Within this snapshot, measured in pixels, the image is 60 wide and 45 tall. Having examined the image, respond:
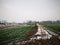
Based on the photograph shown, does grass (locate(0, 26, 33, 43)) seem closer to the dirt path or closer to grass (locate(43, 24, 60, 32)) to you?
the dirt path

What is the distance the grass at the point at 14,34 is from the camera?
2059 mm

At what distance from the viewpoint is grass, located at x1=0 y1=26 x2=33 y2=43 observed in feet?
6.75

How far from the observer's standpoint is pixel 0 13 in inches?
85.6

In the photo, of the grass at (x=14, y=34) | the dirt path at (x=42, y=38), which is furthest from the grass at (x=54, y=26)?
the grass at (x=14, y=34)

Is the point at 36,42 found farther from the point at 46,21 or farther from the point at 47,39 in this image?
the point at 46,21

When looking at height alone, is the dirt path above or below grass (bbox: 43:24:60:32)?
below

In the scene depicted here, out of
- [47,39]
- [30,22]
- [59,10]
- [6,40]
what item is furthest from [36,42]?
[59,10]

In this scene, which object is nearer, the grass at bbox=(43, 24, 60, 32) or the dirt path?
the dirt path

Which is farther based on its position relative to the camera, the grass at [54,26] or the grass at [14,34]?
the grass at [54,26]

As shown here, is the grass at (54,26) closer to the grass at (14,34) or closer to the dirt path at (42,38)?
the dirt path at (42,38)

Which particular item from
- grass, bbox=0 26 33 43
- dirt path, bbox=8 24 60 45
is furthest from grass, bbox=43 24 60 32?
grass, bbox=0 26 33 43

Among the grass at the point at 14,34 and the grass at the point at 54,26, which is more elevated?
the grass at the point at 54,26

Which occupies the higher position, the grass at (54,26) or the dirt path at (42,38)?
the grass at (54,26)

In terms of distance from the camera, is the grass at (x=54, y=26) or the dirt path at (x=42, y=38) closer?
the dirt path at (x=42, y=38)
